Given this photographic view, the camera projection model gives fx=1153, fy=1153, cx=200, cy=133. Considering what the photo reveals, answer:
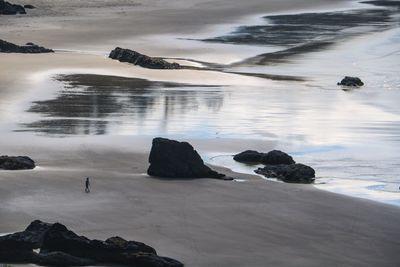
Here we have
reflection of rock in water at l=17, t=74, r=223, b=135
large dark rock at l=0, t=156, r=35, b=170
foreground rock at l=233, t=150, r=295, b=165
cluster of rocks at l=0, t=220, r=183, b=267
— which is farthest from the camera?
reflection of rock in water at l=17, t=74, r=223, b=135

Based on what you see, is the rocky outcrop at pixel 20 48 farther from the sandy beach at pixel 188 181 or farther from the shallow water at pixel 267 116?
the shallow water at pixel 267 116

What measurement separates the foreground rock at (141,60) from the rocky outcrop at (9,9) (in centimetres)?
1506

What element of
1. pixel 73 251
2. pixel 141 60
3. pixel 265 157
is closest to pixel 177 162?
pixel 265 157

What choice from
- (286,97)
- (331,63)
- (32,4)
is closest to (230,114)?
(286,97)

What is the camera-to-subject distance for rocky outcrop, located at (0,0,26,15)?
48.0 metres

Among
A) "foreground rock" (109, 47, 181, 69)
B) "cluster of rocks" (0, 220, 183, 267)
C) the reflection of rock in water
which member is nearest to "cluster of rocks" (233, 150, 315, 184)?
the reflection of rock in water

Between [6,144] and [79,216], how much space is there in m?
5.66

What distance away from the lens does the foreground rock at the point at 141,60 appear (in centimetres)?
3192

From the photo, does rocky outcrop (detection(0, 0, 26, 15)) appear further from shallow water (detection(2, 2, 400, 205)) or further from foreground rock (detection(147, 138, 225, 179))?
foreground rock (detection(147, 138, 225, 179))

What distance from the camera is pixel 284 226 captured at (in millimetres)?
14102

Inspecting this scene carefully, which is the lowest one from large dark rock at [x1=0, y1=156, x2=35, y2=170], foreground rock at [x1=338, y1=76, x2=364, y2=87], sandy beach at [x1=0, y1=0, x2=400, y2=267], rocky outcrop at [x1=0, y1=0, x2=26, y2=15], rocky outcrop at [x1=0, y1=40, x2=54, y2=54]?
sandy beach at [x1=0, y1=0, x2=400, y2=267]

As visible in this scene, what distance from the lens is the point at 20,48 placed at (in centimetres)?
3466

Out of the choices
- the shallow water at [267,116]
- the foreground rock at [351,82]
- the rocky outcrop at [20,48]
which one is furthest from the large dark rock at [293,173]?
the rocky outcrop at [20,48]

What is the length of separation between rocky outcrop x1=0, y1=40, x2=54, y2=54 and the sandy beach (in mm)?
695
